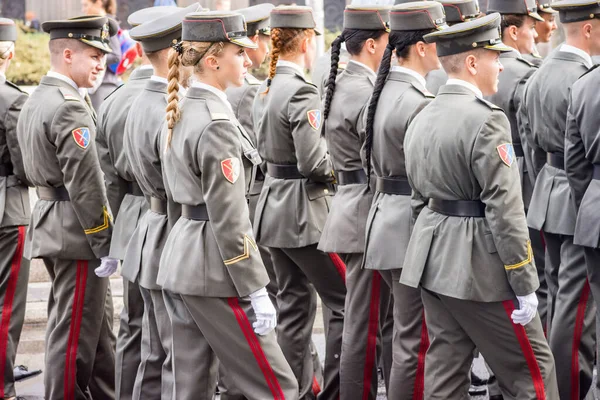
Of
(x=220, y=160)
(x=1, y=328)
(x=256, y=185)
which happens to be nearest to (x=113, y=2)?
(x=256, y=185)

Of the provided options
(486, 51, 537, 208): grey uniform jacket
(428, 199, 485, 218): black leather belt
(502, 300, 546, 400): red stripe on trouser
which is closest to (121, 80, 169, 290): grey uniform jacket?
(428, 199, 485, 218): black leather belt

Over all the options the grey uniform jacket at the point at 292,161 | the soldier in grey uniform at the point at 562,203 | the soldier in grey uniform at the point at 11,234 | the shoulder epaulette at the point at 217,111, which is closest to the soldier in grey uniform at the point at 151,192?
the shoulder epaulette at the point at 217,111

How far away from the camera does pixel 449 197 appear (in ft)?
15.1

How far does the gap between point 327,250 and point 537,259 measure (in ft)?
4.91

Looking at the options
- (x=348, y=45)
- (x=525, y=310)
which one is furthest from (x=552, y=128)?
(x=525, y=310)

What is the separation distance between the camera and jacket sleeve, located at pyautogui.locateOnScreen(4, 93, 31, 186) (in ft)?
20.5

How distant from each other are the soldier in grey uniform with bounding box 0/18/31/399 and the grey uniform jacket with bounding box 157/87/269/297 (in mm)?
1933

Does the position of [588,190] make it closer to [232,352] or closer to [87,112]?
[232,352]

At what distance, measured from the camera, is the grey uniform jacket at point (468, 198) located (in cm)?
441

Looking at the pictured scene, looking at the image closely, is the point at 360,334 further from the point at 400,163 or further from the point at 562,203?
the point at 562,203

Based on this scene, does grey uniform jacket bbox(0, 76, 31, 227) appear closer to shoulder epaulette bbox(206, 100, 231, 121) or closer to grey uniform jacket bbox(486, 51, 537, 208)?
shoulder epaulette bbox(206, 100, 231, 121)

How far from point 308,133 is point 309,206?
0.46m

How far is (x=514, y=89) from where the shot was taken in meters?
6.67

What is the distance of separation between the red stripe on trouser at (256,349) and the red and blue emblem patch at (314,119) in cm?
157
